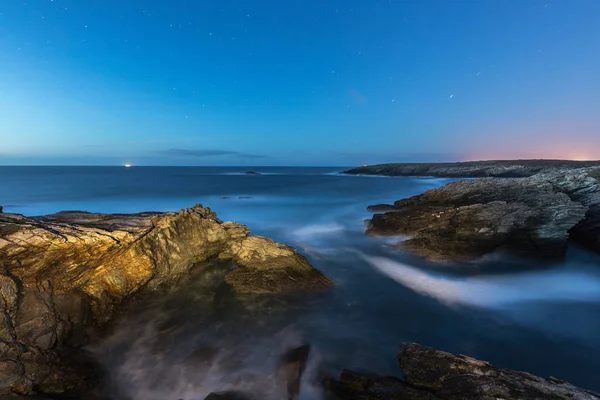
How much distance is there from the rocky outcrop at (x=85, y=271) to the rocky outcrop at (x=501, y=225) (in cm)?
653

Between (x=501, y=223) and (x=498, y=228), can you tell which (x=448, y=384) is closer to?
(x=498, y=228)

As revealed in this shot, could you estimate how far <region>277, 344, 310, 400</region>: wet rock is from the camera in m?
5.55

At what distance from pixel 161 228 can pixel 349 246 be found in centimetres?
883

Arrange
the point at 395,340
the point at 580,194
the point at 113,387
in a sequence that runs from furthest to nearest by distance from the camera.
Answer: the point at 580,194, the point at 395,340, the point at 113,387

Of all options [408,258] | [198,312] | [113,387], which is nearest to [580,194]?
[408,258]

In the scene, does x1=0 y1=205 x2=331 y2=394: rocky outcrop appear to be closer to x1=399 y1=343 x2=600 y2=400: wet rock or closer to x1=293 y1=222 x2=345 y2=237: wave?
x1=399 y1=343 x2=600 y2=400: wet rock

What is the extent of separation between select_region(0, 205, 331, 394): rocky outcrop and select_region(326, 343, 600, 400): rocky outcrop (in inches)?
161

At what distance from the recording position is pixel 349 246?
14.4 meters

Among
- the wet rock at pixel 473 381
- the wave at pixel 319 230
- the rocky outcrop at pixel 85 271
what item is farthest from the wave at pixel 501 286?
the wave at pixel 319 230

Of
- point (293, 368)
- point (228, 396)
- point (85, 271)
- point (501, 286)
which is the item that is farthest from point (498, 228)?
point (85, 271)

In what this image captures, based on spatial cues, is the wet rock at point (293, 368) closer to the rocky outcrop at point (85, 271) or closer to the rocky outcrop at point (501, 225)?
the rocky outcrop at point (85, 271)

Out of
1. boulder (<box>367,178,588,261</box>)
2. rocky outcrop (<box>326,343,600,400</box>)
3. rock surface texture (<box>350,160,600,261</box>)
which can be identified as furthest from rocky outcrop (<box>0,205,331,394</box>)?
rock surface texture (<box>350,160,600,261</box>)

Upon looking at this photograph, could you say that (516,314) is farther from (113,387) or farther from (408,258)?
(113,387)

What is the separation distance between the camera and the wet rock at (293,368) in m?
5.55
